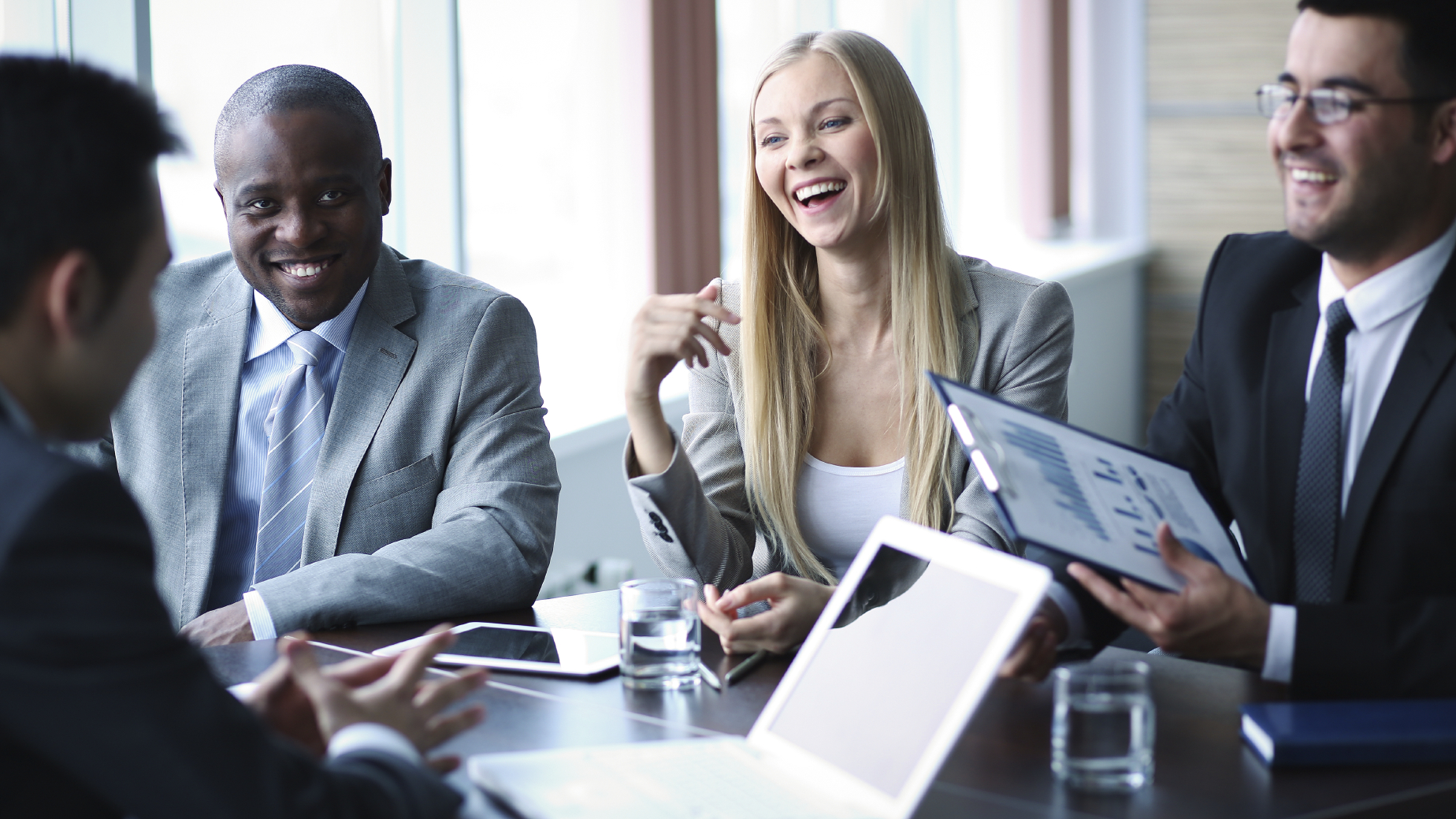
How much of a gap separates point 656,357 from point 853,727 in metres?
0.89

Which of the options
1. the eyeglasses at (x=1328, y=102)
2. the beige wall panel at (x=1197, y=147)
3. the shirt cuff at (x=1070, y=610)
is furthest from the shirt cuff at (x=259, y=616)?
the beige wall panel at (x=1197, y=147)

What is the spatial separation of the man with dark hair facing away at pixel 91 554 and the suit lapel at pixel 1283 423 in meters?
1.22

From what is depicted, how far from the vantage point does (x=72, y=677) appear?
83 centimetres

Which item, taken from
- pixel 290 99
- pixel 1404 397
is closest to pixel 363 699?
pixel 290 99

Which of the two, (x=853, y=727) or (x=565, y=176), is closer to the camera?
(x=853, y=727)

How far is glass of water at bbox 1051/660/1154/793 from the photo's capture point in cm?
114

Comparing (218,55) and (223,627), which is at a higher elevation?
(218,55)

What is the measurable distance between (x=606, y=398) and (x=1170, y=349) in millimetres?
3902

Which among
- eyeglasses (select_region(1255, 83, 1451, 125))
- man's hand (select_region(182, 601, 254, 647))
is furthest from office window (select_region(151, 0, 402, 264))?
eyeglasses (select_region(1255, 83, 1451, 125))

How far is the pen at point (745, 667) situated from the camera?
4.89 feet

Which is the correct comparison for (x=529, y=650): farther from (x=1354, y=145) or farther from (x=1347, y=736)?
(x=1354, y=145)

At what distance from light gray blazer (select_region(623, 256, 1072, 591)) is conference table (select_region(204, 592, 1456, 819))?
1.06ft

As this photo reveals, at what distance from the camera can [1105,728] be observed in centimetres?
114

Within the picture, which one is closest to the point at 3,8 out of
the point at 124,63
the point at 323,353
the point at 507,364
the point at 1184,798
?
the point at 124,63
